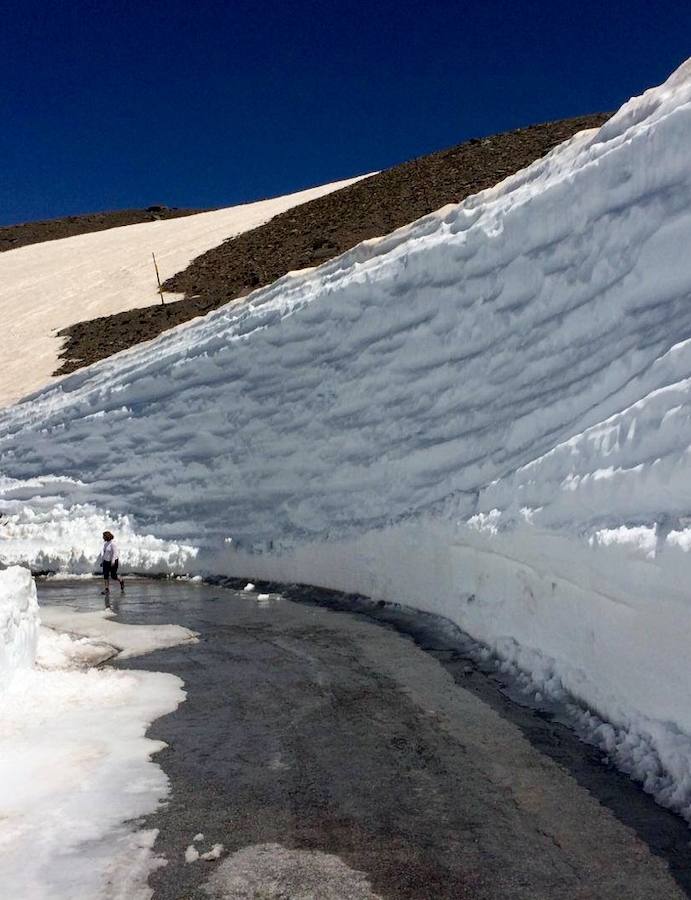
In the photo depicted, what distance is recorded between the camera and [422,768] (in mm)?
5609

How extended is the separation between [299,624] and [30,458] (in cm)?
1013

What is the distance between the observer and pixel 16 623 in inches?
295

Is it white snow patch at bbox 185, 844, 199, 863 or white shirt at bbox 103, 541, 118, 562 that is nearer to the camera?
white snow patch at bbox 185, 844, 199, 863

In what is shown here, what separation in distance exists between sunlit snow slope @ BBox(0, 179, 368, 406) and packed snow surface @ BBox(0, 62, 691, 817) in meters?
6.80

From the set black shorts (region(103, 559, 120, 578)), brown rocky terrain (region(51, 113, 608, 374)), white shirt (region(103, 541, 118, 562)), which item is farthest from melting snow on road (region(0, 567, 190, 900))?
brown rocky terrain (region(51, 113, 608, 374))

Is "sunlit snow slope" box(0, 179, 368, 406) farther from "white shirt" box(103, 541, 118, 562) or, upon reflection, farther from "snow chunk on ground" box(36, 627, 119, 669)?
"snow chunk on ground" box(36, 627, 119, 669)

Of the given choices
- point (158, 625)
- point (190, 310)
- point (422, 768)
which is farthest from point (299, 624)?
point (190, 310)

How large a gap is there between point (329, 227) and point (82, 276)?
39.0 feet

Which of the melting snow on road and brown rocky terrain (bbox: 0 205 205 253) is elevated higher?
brown rocky terrain (bbox: 0 205 205 253)

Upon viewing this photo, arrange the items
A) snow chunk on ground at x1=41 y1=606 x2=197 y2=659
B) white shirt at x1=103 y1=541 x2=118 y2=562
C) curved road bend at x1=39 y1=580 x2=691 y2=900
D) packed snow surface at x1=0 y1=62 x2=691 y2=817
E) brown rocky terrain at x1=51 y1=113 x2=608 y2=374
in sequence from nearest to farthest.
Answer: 1. curved road bend at x1=39 y1=580 x2=691 y2=900
2. packed snow surface at x1=0 y1=62 x2=691 y2=817
3. snow chunk on ground at x1=41 y1=606 x2=197 y2=659
4. white shirt at x1=103 y1=541 x2=118 y2=562
5. brown rocky terrain at x1=51 y1=113 x2=608 y2=374

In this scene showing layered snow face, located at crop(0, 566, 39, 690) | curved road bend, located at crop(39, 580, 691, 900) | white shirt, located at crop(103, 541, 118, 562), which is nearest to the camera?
curved road bend, located at crop(39, 580, 691, 900)

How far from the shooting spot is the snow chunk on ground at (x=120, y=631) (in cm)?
934

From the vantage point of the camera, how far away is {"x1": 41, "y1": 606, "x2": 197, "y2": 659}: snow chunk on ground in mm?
9344

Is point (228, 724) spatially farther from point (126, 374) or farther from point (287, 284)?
point (126, 374)
